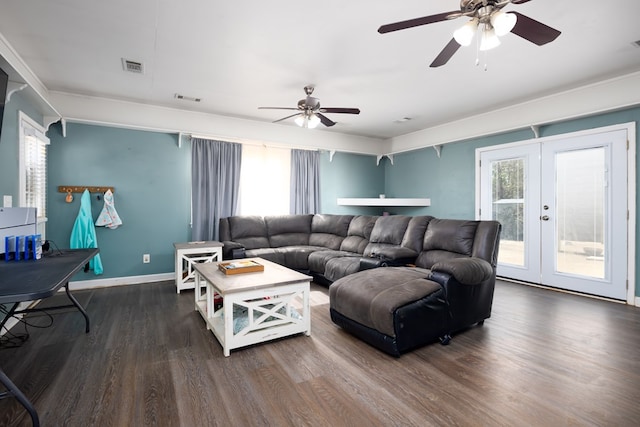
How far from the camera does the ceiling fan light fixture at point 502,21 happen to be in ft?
5.63

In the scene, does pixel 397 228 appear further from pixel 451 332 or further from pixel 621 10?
pixel 621 10

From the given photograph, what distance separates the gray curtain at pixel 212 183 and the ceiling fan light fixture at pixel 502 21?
160 inches

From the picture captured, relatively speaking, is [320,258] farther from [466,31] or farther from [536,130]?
[536,130]

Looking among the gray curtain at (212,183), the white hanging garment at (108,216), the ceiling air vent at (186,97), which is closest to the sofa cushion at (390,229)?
the gray curtain at (212,183)

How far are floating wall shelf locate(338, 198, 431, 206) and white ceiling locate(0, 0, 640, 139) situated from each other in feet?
6.43

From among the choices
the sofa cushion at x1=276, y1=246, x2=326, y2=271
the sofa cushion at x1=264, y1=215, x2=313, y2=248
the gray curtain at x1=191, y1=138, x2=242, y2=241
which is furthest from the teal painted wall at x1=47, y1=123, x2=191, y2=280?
the sofa cushion at x1=276, y1=246, x2=326, y2=271

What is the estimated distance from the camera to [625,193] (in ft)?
11.5

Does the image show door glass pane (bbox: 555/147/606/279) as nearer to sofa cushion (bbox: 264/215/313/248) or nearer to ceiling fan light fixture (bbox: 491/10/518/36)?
ceiling fan light fixture (bbox: 491/10/518/36)

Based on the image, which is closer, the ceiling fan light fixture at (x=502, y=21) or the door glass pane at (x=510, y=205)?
the ceiling fan light fixture at (x=502, y=21)

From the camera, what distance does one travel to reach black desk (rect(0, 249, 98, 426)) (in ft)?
4.39

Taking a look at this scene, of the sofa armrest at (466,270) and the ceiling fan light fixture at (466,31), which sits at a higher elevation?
the ceiling fan light fixture at (466,31)

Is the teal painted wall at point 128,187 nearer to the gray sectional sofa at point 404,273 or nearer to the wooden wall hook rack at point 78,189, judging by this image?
the wooden wall hook rack at point 78,189

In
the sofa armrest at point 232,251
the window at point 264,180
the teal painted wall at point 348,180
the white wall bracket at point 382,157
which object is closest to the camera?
the sofa armrest at point 232,251

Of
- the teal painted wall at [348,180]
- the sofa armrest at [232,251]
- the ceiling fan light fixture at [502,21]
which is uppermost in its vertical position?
the ceiling fan light fixture at [502,21]
